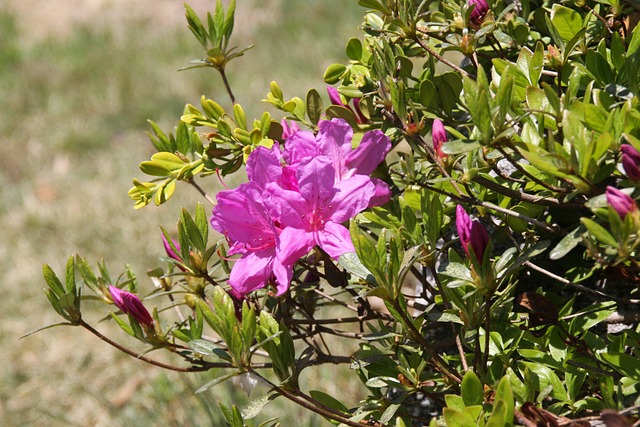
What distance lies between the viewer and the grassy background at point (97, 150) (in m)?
2.98

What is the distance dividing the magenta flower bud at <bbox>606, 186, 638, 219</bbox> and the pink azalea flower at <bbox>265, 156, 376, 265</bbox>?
0.33 meters

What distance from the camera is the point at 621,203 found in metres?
0.78

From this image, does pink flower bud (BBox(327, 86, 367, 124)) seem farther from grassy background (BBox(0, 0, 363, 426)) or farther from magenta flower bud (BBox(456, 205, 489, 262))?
grassy background (BBox(0, 0, 363, 426))

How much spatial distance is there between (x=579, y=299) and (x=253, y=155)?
61 centimetres

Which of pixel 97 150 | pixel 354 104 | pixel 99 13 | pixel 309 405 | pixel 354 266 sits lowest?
pixel 309 405

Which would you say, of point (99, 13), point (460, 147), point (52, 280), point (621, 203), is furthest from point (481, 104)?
point (99, 13)

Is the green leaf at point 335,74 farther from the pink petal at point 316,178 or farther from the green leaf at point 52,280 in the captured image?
the green leaf at point 52,280

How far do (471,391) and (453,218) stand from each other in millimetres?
382

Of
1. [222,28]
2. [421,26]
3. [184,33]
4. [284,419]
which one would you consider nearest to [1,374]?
[284,419]

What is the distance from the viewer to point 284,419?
7.78ft

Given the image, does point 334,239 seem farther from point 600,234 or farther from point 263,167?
point 600,234

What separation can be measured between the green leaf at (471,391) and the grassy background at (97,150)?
51.9 inches

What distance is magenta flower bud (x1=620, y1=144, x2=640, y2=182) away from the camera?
2.63ft

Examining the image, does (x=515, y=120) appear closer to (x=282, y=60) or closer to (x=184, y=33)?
(x=282, y=60)
